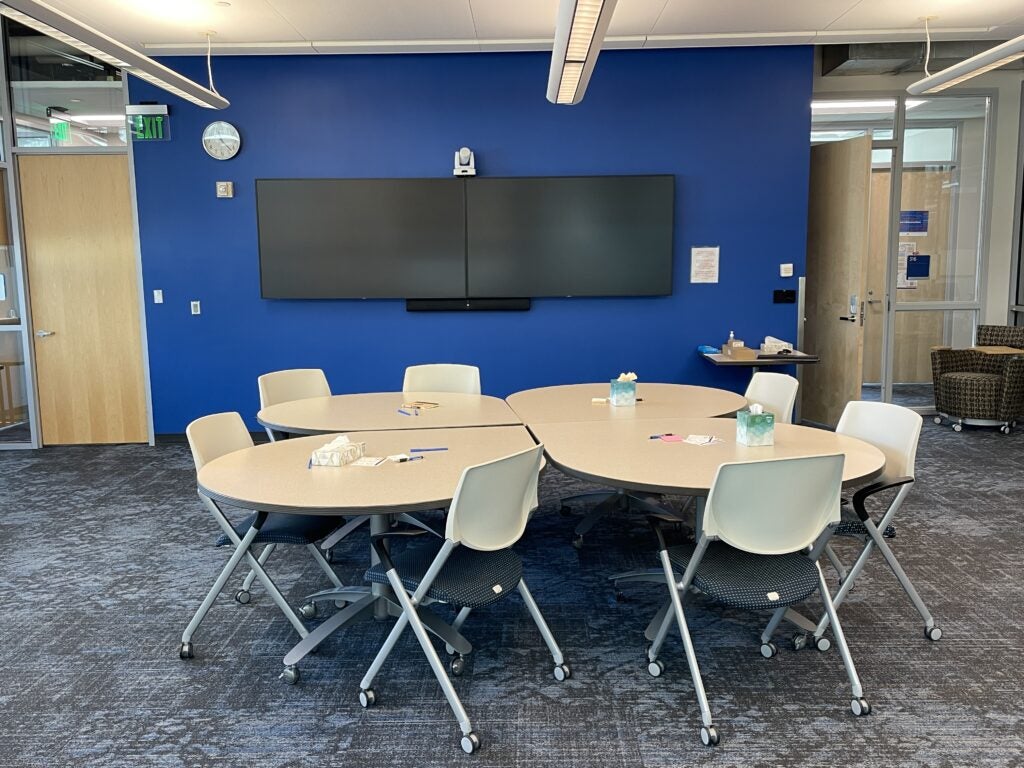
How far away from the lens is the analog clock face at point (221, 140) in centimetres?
634

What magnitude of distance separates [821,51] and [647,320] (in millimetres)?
2959

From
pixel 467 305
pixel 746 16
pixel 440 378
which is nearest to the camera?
pixel 440 378

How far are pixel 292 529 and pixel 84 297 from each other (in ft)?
15.4

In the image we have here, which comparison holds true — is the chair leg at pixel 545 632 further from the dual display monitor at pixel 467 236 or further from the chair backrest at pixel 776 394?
the dual display monitor at pixel 467 236

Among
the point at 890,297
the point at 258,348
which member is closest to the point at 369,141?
the point at 258,348

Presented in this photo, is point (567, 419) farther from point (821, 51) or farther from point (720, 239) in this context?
point (821, 51)

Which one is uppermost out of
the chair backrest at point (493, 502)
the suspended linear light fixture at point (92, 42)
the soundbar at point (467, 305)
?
the suspended linear light fixture at point (92, 42)

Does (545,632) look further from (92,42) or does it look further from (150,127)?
(150,127)

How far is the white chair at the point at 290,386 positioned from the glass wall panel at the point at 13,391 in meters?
3.26

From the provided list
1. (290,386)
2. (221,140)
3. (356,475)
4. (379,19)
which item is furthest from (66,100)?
(356,475)

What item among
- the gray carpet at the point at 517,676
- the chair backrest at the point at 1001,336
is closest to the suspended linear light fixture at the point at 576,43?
the gray carpet at the point at 517,676

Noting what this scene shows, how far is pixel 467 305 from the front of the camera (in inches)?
253

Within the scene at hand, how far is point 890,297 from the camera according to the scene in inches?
285

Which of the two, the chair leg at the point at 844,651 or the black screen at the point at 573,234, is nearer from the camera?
the chair leg at the point at 844,651
